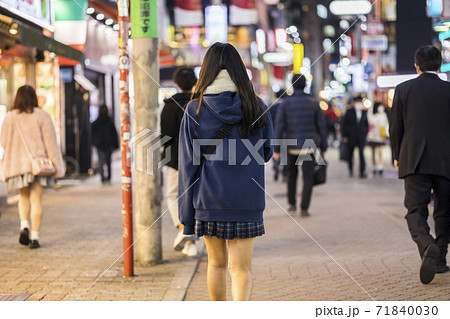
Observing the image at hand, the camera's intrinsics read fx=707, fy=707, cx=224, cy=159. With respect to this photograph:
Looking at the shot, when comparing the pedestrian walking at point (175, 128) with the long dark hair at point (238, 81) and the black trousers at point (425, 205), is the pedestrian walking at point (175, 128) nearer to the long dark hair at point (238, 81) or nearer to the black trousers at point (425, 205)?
the black trousers at point (425, 205)

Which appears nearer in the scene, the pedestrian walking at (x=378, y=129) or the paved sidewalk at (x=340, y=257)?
the paved sidewalk at (x=340, y=257)

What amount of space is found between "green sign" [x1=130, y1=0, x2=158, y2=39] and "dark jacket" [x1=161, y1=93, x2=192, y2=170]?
77 centimetres

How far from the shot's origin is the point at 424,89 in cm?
604

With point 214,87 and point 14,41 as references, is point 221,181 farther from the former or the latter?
point 14,41

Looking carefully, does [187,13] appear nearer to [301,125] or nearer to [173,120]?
[301,125]

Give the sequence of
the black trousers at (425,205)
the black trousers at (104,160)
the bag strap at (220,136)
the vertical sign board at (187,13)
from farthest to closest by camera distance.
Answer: the vertical sign board at (187,13) → the black trousers at (104,160) → the black trousers at (425,205) → the bag strap at (220,136)

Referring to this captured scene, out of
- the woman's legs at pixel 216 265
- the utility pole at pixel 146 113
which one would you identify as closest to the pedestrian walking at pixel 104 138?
the utility pole at pixel 146 113

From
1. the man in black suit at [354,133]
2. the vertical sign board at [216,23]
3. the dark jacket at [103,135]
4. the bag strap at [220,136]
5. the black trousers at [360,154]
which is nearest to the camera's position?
the bag strap at [220,136]

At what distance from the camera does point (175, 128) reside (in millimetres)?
7359

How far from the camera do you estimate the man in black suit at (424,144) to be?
5984 mm

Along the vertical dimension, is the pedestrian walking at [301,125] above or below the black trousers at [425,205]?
above

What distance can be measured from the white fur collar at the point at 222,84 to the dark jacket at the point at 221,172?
31mm

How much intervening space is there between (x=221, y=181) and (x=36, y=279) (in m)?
3.03

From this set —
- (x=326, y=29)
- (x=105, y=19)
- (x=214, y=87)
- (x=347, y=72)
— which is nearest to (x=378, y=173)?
(x=105, y=19)
